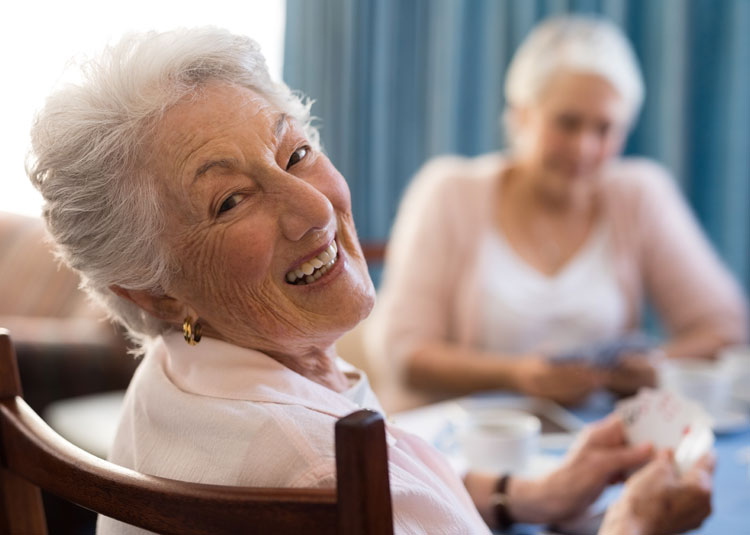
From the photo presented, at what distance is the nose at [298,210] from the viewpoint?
81 centimetres

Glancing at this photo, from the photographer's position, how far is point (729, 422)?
1.41 m

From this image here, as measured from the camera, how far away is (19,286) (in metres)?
3.46

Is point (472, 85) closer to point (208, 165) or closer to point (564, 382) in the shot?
point (564, 382)

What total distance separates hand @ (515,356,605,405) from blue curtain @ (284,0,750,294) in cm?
141

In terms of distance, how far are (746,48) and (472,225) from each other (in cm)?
122

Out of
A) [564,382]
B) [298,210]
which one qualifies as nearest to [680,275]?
[564,382]

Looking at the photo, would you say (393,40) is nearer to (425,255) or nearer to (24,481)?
(425,255)

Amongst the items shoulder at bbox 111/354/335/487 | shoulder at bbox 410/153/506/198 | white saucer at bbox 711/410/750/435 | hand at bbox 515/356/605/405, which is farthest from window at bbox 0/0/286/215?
shoulder at bbox 111/354/335/487

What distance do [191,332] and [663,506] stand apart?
0.63 m

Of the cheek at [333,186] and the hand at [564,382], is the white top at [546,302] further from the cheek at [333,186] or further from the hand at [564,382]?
the cheek at [333,186]

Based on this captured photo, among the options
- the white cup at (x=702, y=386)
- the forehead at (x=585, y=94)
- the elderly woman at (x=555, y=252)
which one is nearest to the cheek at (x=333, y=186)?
the white cup at (x=702, y=386)

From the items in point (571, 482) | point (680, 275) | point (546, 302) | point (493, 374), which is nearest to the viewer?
point (571, 482)

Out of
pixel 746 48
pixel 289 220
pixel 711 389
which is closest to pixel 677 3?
pixel 746 48

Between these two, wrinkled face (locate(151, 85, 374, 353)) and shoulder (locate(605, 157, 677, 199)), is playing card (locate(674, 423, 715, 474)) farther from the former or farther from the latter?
shoulder (locate(605, 157, 677, 199))
